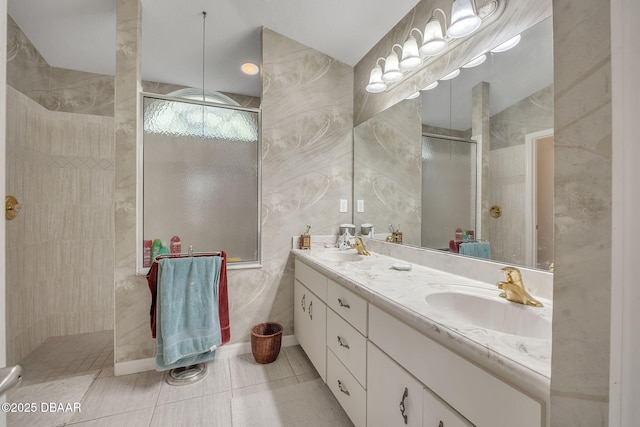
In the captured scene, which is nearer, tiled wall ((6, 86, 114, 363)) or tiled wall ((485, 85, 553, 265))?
tiled wall ((485, 85, 553, 265))

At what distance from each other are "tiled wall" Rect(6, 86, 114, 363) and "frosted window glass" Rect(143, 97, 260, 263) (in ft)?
2.94

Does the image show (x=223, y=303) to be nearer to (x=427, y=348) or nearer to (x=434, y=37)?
(x=427, y=348)

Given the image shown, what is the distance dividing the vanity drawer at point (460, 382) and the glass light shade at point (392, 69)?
63.7 inches

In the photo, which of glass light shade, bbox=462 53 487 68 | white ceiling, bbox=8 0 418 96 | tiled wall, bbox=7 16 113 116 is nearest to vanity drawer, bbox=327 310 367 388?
glass light shade, bbox=462 53 487 68

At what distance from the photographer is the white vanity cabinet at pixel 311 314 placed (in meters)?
1.70

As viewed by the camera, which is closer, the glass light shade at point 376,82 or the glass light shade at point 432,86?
the glass light shade at point 432,86

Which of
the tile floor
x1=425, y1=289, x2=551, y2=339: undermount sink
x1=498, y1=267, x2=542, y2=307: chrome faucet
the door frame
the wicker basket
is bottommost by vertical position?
the tile floor

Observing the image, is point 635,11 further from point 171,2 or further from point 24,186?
point 24,186

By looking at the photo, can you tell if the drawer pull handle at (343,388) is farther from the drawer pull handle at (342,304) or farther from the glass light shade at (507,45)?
the glass light shade at (507,45)

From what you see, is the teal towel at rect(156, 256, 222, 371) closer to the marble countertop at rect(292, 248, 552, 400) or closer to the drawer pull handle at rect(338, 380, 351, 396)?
the marble countertop at rect(292, 248, 552, 400)

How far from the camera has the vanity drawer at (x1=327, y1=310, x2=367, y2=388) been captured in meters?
1.24

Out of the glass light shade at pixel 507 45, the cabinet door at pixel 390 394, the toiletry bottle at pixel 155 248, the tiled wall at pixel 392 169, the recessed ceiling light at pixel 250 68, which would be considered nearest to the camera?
the cabinet door at pixel 390 394

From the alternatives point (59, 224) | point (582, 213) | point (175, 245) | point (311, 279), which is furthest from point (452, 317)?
point (59, 224)

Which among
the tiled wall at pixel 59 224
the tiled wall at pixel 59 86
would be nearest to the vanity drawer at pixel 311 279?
the tiled wall at pixel 59 224
